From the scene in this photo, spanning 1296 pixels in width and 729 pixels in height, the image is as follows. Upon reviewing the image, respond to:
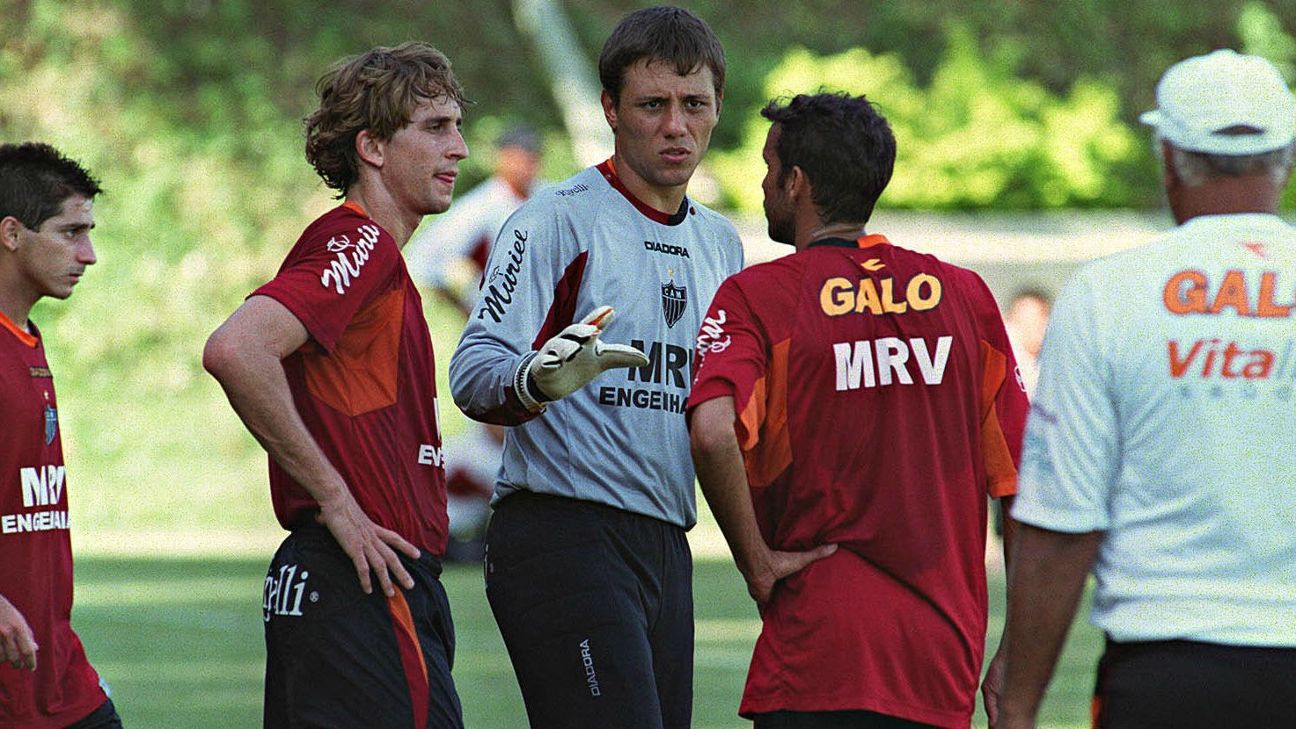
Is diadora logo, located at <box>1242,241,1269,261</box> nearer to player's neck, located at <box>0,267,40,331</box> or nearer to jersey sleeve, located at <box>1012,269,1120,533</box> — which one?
jersey sleeve, located at <box>1012,269,1120,533</box>

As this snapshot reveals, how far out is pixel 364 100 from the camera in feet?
16.1

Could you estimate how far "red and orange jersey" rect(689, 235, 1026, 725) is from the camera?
4.46 metres

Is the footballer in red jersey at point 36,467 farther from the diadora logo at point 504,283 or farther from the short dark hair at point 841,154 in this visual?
the short dark hair at point 841,154

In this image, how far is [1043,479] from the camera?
151 inches

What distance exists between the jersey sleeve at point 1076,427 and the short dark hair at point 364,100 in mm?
1801

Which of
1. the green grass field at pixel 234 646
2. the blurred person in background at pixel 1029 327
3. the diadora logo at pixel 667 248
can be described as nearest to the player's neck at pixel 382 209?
the diadora logo at pixel 667 248

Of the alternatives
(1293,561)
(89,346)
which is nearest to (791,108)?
(1293,561)

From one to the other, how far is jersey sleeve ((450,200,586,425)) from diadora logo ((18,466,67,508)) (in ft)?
3.63

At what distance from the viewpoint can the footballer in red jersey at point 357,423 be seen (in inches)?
177

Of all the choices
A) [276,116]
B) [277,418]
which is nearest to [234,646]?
[277,418]

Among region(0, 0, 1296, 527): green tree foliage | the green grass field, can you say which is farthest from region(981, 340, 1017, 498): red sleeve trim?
region(0, 0, 1296, 527): green tree foliage

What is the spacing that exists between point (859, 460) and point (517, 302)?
1.13 meters

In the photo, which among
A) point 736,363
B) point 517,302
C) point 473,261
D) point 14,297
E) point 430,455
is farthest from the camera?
point 473,261

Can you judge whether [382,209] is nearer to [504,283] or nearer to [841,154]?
[504,283]
